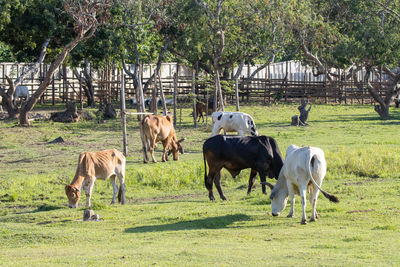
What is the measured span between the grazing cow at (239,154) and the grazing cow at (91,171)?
1867 mm

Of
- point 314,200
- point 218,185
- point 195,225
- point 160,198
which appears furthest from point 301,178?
point 160,198

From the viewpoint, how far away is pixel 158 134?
18672 millimetres

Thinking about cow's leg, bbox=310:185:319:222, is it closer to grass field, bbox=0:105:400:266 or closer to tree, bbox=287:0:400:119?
grass field, bbox=0:105:400:266

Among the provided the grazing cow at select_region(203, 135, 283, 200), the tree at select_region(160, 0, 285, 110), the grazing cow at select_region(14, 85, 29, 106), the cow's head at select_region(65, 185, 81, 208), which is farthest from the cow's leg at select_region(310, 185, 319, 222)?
the grazing cow at select_region(14, 85, 29, 106)

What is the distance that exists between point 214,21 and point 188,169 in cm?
1574

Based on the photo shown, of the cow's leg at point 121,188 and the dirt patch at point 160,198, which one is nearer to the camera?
the cow's leg at point 121,188

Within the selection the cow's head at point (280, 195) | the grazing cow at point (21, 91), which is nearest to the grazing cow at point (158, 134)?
the cow's head at point (280, 195)

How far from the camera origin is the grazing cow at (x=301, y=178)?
10.8 metres

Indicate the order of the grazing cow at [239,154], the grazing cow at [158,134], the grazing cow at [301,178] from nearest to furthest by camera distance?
the grazing cow at [301,178] < the grazing cow at [239,154] < the grazing cow at [158,134]

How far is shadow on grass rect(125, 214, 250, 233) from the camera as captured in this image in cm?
1071

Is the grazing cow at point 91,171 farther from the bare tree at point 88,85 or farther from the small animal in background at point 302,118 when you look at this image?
the bare tree at point 88,85

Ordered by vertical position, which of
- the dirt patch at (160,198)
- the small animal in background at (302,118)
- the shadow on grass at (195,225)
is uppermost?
the small animal in background at (302,118)

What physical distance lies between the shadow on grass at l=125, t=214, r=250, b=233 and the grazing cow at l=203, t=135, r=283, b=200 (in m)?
2.61

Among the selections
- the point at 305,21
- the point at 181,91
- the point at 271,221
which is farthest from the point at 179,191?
the point at 181,91
